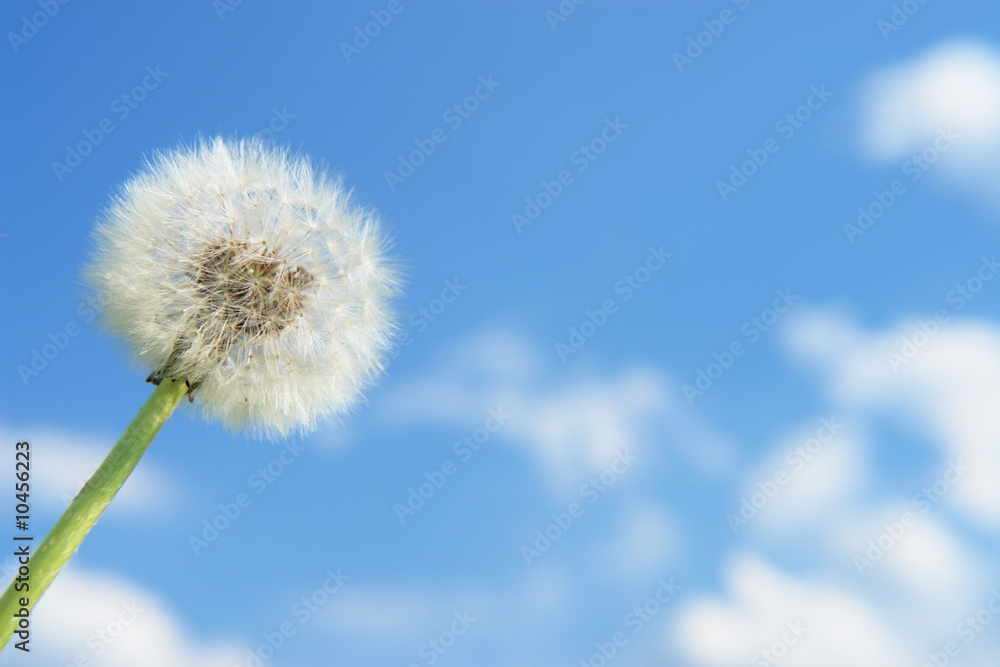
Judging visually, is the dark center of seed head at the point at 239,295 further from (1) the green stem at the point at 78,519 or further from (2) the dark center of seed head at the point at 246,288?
(1) the green stem at the point at 78,519

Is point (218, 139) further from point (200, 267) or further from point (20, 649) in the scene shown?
point (20, 649)

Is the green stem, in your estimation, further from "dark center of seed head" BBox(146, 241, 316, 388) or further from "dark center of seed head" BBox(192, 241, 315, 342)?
"dark center of seed head" BBox(192, 241, 315, 342)

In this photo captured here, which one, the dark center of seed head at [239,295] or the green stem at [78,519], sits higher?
the dark center of seed head at [239,295]

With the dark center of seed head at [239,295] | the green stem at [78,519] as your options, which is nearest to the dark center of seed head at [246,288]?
the dark center of seed head at [239,295]

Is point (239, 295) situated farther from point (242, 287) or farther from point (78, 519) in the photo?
point (78, 519)

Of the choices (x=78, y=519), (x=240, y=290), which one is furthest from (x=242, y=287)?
(x=78, y=519)

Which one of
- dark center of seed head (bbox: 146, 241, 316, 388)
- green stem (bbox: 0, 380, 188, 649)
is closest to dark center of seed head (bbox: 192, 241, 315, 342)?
dark center of seed head (bbox: 146, 241, 316, 388)

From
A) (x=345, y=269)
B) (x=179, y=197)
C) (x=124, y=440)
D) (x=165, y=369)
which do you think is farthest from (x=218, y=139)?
(x=124, y=440)
